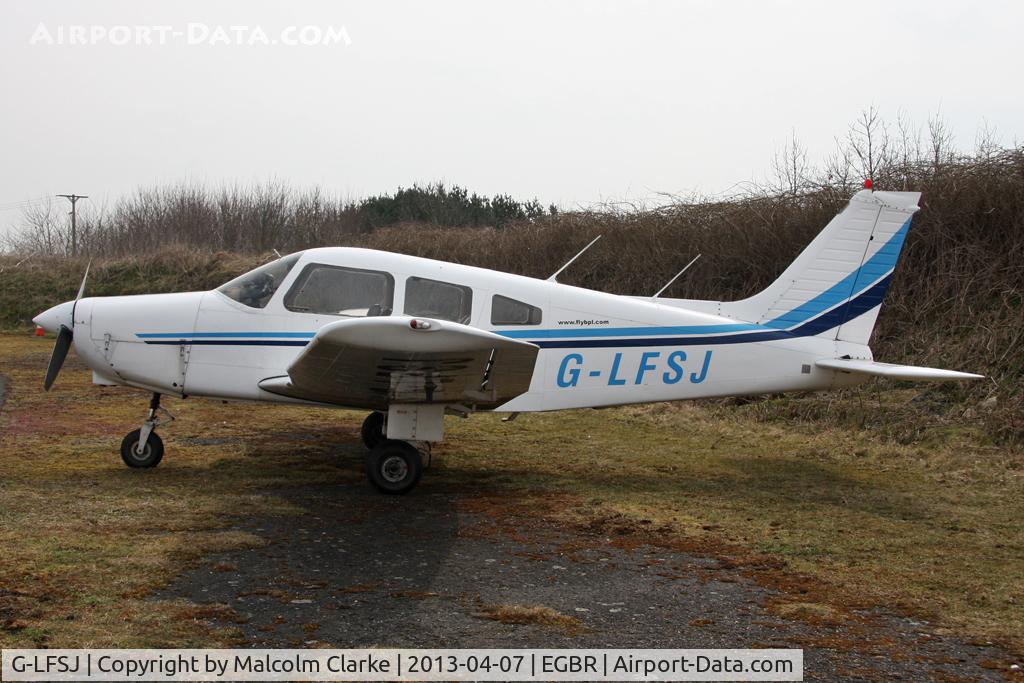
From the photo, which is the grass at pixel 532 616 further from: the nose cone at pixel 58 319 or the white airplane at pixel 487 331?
the nose cone at pixel 58 319

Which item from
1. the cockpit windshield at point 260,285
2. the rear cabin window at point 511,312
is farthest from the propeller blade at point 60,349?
the rear cabin window at point 511,312

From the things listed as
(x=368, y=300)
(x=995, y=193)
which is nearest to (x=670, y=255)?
(x=995, y=193)

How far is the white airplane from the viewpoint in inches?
279

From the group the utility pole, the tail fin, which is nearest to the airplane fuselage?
the tail fin

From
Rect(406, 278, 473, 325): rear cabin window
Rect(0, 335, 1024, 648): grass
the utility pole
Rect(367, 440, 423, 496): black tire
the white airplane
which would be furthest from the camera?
the utility pole

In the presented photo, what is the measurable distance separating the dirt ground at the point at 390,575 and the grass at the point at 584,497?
0.10 ft

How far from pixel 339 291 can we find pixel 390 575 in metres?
2.99

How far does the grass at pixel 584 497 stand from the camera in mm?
4492

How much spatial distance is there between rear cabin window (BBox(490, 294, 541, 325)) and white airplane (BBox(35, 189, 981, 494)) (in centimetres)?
1

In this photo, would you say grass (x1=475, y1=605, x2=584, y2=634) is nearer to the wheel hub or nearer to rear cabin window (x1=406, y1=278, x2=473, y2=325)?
the wheel hub

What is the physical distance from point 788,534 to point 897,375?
191cm

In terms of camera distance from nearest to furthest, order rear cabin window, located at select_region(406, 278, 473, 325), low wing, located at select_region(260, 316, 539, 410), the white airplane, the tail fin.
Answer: low wing, located at select_region(260, 316, 539, 410) < the white airplane < rear cabin window, located at select_region(406, 278, 473, 325) < the tail fin

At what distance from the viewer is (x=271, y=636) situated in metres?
3.92

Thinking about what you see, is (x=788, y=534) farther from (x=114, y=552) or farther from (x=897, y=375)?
(x=114, y=552)
